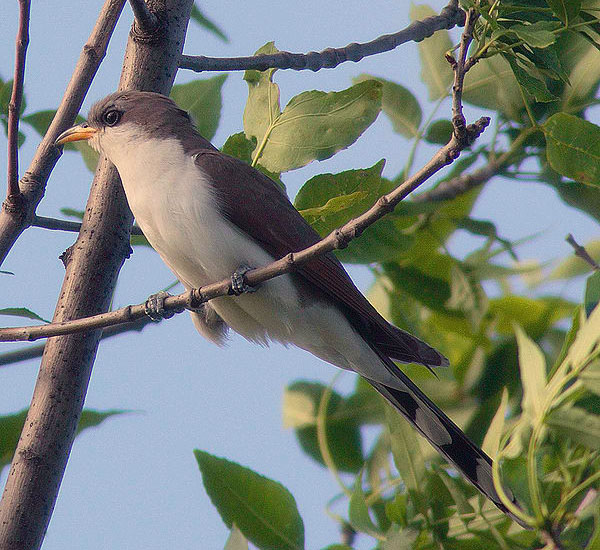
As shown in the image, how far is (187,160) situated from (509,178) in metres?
1.44

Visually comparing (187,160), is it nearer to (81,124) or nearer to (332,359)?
(81,124)

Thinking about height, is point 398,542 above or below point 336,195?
below

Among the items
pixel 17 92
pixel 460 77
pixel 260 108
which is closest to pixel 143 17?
pixel 260 108

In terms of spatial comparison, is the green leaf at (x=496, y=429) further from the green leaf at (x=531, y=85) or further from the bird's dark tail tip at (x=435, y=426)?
the green leaf at (x=531, y=85)

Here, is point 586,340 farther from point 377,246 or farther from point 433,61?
point 433,61

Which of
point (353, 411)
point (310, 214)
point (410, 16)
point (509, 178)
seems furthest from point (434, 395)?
point (410, 16)

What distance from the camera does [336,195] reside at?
317 centimetres

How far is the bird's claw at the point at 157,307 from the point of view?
2956 millimetres

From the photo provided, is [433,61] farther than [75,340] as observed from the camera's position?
Yes

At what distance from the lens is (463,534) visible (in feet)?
9.66

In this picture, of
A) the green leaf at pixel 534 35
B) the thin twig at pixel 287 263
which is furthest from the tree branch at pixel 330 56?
the green leaf at pixel 534 35

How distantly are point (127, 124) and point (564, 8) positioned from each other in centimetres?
207

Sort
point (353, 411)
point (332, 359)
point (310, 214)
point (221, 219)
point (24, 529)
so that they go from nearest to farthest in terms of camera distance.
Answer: point (24, 529)
point (310, 214)
point (221, 219)
point (332, 359)
point (353, 411)

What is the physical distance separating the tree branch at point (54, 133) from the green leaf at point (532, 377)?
164 cm
